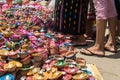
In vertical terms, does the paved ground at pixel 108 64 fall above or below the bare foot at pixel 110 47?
below

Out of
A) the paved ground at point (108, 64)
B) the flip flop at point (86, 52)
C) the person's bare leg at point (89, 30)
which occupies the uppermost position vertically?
the person's bare leg at point (89, 30)

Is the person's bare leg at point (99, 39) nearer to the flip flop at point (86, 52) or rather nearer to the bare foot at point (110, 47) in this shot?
the flip flop at point (86, 52)

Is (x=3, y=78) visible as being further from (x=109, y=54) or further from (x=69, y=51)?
(x=109, y=54)

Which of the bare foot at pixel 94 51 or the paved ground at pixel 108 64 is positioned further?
the bare foot at pixel 94 51

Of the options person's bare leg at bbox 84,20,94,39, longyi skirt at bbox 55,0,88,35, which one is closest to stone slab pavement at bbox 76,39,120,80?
longyi skirt at bbox 55,0,88,35

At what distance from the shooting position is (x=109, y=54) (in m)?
3.87

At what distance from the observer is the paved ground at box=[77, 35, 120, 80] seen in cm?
317

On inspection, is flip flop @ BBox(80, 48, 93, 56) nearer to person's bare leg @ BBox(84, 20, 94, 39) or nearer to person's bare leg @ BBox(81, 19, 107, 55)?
person's bare leg @ BBox(81, 19, 107, 55)

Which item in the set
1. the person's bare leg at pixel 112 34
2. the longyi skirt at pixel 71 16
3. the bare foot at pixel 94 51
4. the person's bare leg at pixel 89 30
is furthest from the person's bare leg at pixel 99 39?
the person's bare leg at pixel 89 30

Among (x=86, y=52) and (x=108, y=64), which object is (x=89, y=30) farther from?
(x=108, y=64)

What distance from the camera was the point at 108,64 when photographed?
3.49 meters

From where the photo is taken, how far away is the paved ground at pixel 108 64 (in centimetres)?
317

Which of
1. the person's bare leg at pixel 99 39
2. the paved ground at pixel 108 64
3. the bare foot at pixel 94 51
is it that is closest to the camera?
the paved ground at pixel 108 64

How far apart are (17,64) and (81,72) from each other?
449mm
